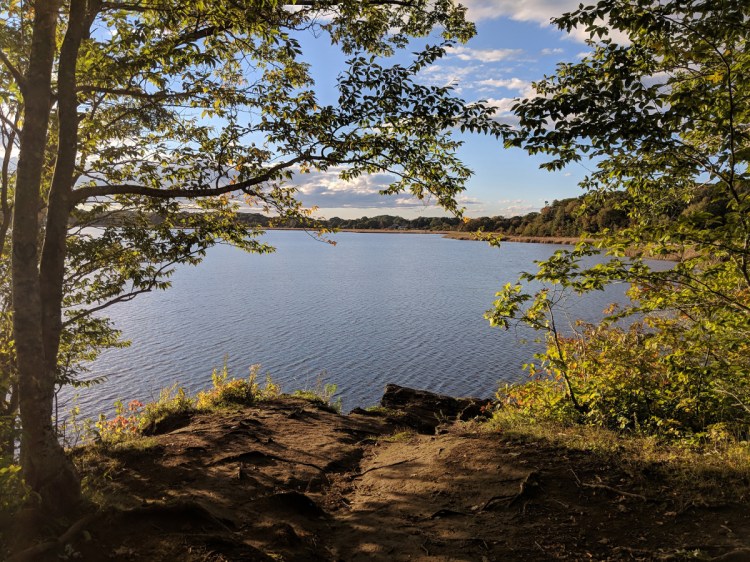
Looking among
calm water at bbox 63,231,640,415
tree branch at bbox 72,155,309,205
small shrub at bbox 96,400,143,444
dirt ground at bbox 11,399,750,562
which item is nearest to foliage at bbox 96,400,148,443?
small shrub at bbox 96,400,143,444

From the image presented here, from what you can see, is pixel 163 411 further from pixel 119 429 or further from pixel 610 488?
pixel 610 488

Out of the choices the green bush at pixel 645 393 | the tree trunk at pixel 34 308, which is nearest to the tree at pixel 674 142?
the green bush at pixel 645 393

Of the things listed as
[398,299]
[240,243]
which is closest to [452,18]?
[240,243]

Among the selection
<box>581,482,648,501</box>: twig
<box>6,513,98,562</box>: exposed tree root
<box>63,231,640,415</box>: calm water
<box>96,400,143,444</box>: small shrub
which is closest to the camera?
<box>6,513,98,562</box>: exposed tree root

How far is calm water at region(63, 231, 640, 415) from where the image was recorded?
20922 mm

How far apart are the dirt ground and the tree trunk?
0.69 meters

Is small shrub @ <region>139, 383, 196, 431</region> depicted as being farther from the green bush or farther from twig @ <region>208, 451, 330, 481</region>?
the green bush

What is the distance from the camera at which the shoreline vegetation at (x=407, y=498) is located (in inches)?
183

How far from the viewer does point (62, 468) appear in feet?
16.5

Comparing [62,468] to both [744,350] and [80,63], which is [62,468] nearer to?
[80,63]

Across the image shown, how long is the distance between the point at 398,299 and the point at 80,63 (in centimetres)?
3515

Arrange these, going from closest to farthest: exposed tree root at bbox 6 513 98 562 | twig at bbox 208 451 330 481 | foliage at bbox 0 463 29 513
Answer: exposed tree root at bbox 6 513 98 562
foliage at bbox 0 463 29 513
twig at bbox 208 451 330 481

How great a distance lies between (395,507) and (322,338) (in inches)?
842

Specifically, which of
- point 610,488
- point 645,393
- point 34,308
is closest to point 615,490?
point 610,488
